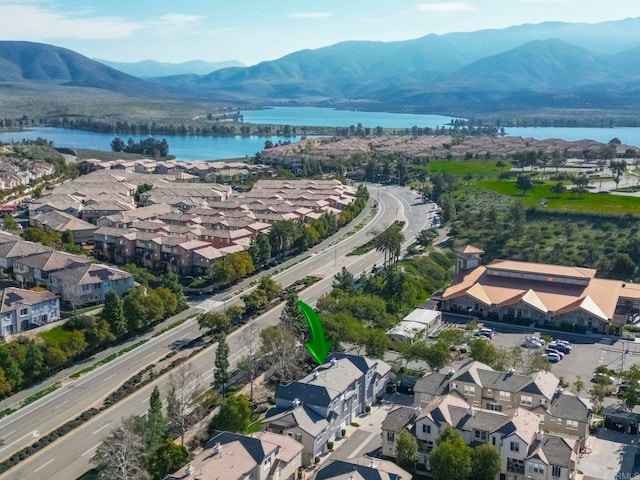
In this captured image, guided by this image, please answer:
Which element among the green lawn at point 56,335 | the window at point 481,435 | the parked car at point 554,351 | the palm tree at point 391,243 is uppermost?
the palm tree at point 391,243

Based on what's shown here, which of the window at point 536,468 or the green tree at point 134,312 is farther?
the green tree at point 134,312

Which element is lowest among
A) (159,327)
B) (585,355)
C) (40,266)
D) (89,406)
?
(89,406)

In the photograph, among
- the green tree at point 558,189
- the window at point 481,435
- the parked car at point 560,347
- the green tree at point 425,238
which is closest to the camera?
the window at point 481,435

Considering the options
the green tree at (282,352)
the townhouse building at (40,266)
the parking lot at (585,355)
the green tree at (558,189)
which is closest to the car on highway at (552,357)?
the parking lot at (585,355)

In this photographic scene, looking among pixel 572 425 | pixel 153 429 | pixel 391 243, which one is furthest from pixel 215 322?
pixel 572 425

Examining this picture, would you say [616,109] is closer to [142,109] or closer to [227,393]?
[142,109]

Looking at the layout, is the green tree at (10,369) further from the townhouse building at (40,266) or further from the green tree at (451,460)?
the green tree at (451,460)

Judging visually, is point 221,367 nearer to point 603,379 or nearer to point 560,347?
point 603,379
